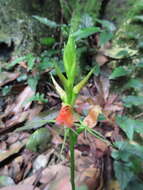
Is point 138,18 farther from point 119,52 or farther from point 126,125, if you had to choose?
point 126,125

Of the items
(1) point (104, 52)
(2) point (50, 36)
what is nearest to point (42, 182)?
(1) point (104, 52)

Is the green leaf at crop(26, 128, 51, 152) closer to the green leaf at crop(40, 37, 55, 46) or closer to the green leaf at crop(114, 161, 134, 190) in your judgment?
the green leaf at crop(114, 161, 134, 190)

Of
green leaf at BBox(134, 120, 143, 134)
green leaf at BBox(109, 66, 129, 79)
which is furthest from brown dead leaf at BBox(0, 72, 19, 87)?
green leaf at BBox(134, 120, 143, 134)

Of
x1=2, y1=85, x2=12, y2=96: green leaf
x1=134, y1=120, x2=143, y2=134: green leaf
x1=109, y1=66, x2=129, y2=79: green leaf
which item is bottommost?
x1=134, y1=120, x2=143, y2=134: green leaf

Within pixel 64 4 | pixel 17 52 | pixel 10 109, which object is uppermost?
A: pixel 64 4

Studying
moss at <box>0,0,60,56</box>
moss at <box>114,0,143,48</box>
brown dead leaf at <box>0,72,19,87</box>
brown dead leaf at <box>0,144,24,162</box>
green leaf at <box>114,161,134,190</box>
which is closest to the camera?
green leaf at <box>114,161,134,190</box>

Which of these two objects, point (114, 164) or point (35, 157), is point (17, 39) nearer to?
point (35, 157)
